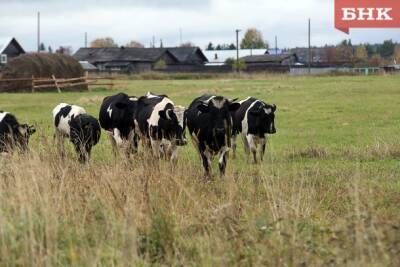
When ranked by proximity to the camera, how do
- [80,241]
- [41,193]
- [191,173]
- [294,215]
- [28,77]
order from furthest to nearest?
[28,77] → [191,173] → [41,193] → [294,215] → [80,241]

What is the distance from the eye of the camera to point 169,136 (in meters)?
13.0

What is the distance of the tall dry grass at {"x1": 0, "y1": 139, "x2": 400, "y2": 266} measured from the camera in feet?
17.9

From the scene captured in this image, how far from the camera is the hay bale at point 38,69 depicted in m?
48.8

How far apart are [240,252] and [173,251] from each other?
825mm

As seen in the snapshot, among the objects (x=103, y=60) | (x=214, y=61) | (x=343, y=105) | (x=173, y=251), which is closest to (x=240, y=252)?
(x=173, y=251)

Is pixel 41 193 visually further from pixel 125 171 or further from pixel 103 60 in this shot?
pixel 103 60

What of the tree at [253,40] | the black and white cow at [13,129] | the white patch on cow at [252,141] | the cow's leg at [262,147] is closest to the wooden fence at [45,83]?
the black and white cow at [13,129]

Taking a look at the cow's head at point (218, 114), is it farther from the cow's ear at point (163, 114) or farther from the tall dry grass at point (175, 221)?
the tall dry grass at point (175, 221)

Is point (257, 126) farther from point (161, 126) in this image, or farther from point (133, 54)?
point (133, 54)

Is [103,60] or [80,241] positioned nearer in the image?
[80,241]

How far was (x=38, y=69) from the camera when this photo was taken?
50844mm

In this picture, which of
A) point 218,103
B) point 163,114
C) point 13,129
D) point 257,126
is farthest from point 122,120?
point 218,103

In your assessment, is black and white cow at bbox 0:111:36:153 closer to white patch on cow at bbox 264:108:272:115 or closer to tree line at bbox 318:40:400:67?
white patch on cow at bbox 264:108:272:115

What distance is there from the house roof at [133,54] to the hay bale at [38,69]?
4975cm
